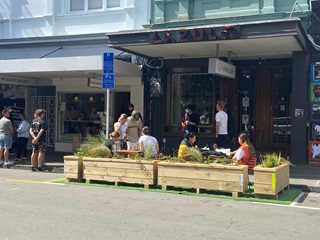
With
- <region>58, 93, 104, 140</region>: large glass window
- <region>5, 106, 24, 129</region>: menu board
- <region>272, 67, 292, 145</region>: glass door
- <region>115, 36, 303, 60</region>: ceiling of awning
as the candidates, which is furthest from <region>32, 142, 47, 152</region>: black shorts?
<region>272, 67, 292, 145</region>: glass door

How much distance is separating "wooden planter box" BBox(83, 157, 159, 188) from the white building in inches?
197

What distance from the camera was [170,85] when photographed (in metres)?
15.1

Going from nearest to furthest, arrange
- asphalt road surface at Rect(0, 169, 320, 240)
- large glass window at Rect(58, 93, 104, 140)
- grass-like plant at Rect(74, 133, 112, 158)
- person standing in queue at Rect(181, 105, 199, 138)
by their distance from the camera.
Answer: asphalt road surface at Rect(0, 169, 320, 240) → grass-like plant at Rect(74, 133, 112, 158) → person standing in queue at Rect(181, 105, 199, 138) → large glass window at Rect(58, 93, 104, 140)

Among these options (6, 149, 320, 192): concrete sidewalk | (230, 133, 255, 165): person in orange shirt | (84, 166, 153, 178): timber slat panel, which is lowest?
(6, 149, 320, 192): concrete sidewalk

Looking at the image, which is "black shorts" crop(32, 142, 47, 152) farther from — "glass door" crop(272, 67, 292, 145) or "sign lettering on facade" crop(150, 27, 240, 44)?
"glass door" crop(272, 67, 292, 145)

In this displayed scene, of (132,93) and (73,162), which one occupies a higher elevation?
(132,93)

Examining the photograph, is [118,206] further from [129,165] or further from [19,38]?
[19,38]

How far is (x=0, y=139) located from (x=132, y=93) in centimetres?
490

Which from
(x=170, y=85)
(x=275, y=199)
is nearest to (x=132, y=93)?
(x=170, y=85)

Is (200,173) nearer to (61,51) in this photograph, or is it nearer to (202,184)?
(202,184)

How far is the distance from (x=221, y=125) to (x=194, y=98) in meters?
3.07

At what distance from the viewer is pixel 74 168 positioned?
34.1 feet

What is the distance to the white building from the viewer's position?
51.2 feet

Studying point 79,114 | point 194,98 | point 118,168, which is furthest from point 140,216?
point 79,114
